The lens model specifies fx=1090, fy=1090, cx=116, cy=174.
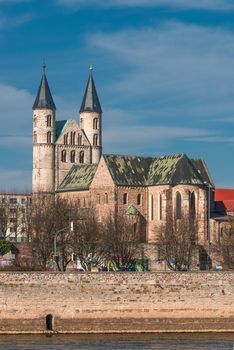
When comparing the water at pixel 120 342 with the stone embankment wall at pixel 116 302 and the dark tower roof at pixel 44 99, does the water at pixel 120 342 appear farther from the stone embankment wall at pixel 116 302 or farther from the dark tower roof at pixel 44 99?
the dark tower roof at pixel 44 99

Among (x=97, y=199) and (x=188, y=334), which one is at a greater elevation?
(x=97, y=199)

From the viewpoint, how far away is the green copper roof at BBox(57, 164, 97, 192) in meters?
149

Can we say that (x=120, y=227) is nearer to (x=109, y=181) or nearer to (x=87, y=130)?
(x=109, y=181)

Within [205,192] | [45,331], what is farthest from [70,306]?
[205,192]

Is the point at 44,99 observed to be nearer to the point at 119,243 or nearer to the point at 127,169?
the point at 127,169

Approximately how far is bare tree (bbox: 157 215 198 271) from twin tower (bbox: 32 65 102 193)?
4267 centimetres

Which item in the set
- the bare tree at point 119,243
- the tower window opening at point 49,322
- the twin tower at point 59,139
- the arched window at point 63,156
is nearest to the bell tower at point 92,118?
the twin tower at point 59,139

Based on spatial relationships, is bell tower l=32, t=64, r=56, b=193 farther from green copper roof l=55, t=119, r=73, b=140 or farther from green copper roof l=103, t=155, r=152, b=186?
green copper roof l=103, t=155, r=152, b=186

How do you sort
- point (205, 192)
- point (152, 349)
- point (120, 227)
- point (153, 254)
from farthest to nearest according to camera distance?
point (205, 192)
point (153, 254)
point (120, 227)
point (152, 349)

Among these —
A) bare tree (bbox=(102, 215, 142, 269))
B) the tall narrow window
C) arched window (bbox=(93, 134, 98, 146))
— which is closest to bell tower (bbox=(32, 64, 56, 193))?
arched window (bbox=(93, 134, 98, 146))

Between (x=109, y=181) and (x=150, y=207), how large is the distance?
6.27 meters

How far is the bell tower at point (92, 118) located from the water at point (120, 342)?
107m

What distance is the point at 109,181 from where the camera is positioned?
453 feet

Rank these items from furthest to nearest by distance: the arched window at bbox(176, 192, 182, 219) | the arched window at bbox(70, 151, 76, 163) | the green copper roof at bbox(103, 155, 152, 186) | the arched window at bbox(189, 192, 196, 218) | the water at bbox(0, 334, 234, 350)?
the arched window at bbox(70, 151, 76, 163) < the green copper roof at bbox(103, 155, 152, 186) < the arched window at bbox(189, 192, 196, 218) < the arched window at bbox(176, 192, 182, 219) < the water at bbox(0, 334, 234, 350)
